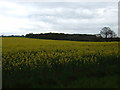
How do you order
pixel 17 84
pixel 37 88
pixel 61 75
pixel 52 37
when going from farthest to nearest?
pixel 52 37 < pixel 61 75 < pixel 17 84 < pixel 37 88

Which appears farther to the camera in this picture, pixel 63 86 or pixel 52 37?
pixel 52 37

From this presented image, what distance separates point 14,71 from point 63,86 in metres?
3.02

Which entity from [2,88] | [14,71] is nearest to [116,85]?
[2,88]

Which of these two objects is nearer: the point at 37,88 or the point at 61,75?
the point at 37,88

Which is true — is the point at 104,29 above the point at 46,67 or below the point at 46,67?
above

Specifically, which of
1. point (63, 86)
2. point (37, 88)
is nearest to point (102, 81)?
point (63, 86)

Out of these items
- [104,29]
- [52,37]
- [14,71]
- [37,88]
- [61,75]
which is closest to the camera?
[37,88]

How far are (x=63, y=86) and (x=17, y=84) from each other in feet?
5.01

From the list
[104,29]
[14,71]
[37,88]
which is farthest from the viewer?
[104,29]

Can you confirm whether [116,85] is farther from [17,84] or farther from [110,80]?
[17,84]

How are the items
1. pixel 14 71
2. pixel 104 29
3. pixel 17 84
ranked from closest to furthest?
pixel 17 84
pixel 14 71
pixel 104 29

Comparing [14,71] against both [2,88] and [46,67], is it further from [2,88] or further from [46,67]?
[2,88]

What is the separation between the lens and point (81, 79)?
677 cm

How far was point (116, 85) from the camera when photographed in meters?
6.16
